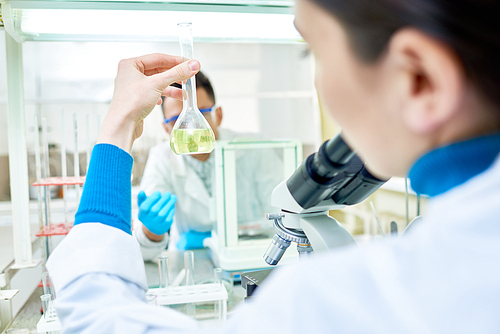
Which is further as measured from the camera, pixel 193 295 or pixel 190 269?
pixel 190 269

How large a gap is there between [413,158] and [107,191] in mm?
445

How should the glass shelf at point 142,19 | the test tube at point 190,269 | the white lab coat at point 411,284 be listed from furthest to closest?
the test tube at point 190,269 → the glass shelf at point 142,19 → the white lab coat at point 411,284

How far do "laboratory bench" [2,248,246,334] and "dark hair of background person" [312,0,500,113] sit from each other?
90 centimetres

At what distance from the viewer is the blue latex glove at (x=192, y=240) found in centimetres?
194

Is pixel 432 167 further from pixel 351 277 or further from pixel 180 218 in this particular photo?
pixel 180 218

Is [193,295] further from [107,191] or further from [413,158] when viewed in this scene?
[413,158]

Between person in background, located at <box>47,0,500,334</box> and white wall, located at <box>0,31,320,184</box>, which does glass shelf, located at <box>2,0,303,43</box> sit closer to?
person in background, located at <box>47,0,500,334</box>

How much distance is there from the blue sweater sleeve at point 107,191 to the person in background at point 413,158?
12.2 inches

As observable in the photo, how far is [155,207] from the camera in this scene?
49.7 inches

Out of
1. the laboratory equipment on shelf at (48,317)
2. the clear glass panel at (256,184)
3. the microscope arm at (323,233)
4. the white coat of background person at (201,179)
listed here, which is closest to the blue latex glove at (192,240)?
the white coat of background person at (201,179)

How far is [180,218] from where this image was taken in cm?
210

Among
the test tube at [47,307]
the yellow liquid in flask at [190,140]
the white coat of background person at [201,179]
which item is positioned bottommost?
the test tube at [47,307]

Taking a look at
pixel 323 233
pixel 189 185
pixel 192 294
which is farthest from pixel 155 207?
pixel 189 185

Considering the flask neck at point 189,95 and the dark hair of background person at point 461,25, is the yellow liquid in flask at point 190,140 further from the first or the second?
the dark hair of background person at point 461,25
